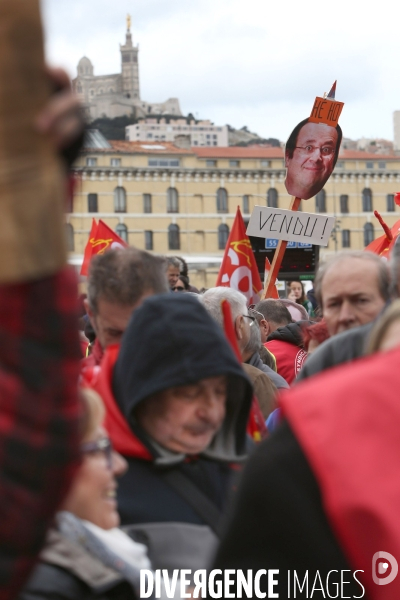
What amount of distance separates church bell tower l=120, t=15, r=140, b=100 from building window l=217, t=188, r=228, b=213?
260 ft

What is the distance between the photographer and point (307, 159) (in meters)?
6.76

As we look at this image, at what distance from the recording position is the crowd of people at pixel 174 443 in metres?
1.12

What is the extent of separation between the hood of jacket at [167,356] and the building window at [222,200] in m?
65.7

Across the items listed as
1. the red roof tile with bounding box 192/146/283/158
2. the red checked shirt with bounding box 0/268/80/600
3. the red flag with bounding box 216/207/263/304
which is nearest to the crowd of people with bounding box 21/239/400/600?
the red checked shirt with bounding box 0/268/80/600

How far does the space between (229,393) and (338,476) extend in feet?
3.77

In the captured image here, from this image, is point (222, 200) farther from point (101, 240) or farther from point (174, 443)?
point (174, 443)

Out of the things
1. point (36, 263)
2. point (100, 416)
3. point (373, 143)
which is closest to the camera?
point (36, 263)

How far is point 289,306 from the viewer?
24.2 ft

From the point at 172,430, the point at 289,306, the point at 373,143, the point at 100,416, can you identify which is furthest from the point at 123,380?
the point at 373,143

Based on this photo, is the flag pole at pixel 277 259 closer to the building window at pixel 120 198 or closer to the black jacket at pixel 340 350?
the black jacket at pixel 340 350

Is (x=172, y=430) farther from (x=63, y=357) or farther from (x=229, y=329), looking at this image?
(x=63, y=357)

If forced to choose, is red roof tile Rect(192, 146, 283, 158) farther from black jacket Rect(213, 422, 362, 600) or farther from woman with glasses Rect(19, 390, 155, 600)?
black jacket Rect(213, 422, 362, 600)

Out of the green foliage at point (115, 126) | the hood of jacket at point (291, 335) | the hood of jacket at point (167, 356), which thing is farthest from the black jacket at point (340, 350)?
the green foliage at point (115, 126)

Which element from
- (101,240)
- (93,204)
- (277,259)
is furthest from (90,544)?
(93,204)
